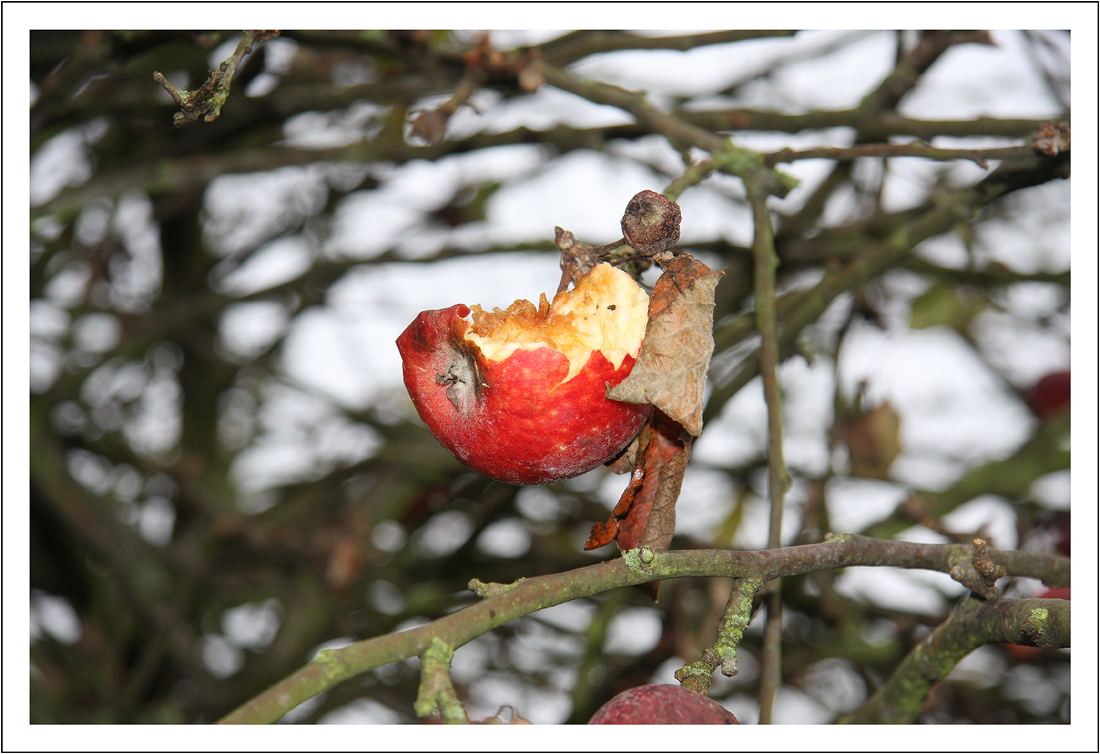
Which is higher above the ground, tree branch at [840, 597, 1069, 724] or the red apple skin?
the red apple skin

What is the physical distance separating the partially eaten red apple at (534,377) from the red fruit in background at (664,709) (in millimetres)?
278

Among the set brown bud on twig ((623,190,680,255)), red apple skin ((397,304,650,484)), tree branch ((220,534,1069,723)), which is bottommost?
tree branch ((220,534,1069,723))

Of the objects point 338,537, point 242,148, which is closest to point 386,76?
point 242,148

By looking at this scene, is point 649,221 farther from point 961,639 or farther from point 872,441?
point 872,441

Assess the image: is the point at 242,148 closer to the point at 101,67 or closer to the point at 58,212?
the point at 58,212

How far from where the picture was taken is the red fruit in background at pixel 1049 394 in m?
3.11

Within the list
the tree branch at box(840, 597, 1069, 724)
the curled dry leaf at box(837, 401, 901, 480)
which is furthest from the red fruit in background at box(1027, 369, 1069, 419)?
the tree branch at box(840, 597, 1069, 724)

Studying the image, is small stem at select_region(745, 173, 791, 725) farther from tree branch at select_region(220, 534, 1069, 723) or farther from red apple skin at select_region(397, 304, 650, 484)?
red apple skin at select_region(397, 304, 650, 484)

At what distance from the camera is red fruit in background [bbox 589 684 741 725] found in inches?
38.3

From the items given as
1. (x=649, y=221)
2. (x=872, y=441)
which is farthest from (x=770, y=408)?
(x=872, y=441)

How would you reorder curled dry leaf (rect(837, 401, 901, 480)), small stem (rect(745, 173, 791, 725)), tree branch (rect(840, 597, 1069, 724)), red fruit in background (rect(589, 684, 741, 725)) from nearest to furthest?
red fruit in background (rect(589, 684, 741, 725)), tree branch (rect(840, 597, 1069, 724)), small stem (rect(745, 173, 791, 725)), curled dry leaf (rect(837, 401, 901, 480))

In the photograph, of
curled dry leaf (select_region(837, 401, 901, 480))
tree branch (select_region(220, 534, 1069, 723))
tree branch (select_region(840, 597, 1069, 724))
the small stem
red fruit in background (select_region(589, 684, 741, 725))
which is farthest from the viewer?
curled dry leaf (select_region(837, 401, 901, 480))

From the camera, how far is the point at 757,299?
4.67ft
